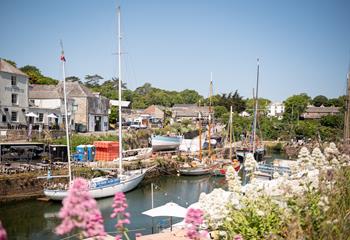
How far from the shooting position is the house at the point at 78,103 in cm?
4647

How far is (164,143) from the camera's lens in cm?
5147

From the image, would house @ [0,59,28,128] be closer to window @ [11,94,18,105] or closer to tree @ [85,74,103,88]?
window @ [11,94,18,105]

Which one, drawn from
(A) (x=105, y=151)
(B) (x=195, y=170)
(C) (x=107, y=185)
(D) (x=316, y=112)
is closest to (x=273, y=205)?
(C) (x=107, y=185)

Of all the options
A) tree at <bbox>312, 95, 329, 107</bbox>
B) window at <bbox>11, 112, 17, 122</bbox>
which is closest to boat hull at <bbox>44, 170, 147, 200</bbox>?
window at <bbox>11, 112, 17, 122</bbox>

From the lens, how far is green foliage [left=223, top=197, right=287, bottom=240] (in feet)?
18.1

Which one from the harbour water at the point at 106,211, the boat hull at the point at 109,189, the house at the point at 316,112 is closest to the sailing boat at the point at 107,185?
the boat hull at the point at 109,189

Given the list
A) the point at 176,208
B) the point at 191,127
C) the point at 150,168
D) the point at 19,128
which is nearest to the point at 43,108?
the point at 19,128

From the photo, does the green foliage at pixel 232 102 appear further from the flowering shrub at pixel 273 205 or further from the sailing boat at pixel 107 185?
the flowering shrub at pixel 273 205

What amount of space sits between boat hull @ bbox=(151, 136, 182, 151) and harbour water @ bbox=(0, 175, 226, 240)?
1458 cm

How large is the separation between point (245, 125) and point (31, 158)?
56.4 metres

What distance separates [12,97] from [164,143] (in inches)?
877

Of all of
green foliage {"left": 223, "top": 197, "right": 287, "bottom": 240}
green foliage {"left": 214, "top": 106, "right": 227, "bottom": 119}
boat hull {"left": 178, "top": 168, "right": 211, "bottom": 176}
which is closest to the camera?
green foliage {"left": 223, "top": 197, "right": 287, "bottom": 240}

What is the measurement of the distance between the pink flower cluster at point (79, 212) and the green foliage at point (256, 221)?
3.51m

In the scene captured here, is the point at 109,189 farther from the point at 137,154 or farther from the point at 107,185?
the point at 137,154
